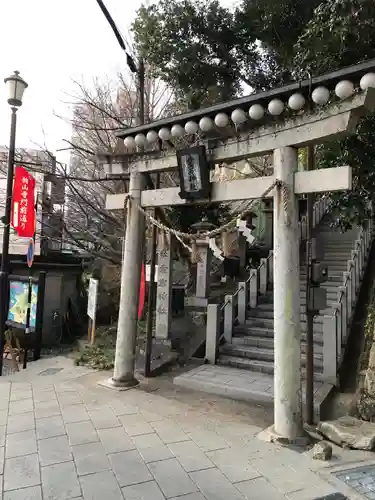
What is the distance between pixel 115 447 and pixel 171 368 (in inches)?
176

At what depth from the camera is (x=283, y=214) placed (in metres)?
5.31

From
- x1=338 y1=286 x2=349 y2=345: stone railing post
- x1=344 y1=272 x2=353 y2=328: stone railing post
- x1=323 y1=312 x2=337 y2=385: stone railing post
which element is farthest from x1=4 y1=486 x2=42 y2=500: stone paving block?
x1=344 y1=272 x2=353 y2=328: stone railing post

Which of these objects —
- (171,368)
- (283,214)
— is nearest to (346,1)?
Answer: (283,214)

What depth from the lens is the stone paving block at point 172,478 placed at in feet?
12.6

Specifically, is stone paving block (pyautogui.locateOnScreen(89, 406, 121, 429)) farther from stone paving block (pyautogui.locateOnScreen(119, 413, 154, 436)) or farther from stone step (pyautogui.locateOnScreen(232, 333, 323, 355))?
stone step (pyautogui.locateOnScreen(232, 333, 323, 355))

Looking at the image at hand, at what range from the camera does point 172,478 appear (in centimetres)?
409

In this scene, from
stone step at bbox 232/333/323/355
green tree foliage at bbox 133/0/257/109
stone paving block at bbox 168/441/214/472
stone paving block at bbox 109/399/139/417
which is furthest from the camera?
green tree foliage at bbox 133/0/257/109

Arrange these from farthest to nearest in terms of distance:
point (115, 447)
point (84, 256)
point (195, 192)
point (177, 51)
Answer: point (84, 256) < point (177, 51) < point (195, 192) < point (115, 447)

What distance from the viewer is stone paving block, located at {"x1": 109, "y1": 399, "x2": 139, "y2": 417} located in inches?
236

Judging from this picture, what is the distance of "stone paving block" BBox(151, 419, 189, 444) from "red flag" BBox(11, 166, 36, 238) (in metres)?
7.54

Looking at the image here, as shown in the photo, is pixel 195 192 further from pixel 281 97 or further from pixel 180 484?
pixel 180 484

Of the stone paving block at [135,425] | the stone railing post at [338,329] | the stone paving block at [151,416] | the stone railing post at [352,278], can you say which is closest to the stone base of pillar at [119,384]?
the stone paving block at [151,416]

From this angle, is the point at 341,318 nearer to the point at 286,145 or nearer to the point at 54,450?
the point at 286,145

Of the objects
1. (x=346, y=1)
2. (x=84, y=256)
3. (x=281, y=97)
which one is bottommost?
(x=84, y=256)
